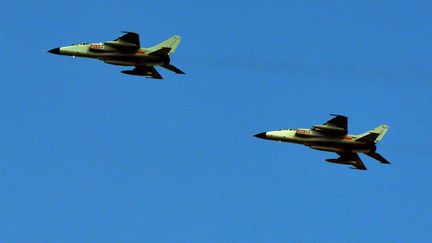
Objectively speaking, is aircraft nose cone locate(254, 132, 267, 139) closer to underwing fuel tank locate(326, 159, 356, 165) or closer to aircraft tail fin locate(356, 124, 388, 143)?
underwing fuel tank locate(326, 159, 356, 165)

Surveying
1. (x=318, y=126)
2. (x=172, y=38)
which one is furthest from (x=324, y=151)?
(x=172, y=38)

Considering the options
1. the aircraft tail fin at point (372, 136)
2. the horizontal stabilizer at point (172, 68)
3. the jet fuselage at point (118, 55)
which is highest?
the jet fuselage at point (118, 55)

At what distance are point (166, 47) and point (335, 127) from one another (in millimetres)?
18215

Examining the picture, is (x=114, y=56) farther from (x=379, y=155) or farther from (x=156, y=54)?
(x=379, y=155)

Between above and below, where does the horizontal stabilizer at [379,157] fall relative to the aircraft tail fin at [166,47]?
below

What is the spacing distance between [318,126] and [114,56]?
21.0m

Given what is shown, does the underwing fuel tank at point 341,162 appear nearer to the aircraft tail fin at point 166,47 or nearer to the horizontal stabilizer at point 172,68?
the horizontal stabilizer at point 172,68

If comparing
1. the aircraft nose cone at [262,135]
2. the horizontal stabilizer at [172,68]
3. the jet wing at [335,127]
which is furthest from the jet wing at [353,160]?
the horizontal stabilizer at [172,68]

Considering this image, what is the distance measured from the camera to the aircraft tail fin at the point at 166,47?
123m

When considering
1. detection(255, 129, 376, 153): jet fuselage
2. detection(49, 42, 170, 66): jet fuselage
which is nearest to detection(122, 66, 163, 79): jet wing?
detection(49, 42, 170, 66): jet fuselage

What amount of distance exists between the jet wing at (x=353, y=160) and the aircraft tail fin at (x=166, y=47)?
19501 millimetres

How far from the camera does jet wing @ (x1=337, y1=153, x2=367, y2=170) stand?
12488cm

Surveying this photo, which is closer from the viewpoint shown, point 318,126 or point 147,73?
point 318,126

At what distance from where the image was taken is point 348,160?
125250 mm
